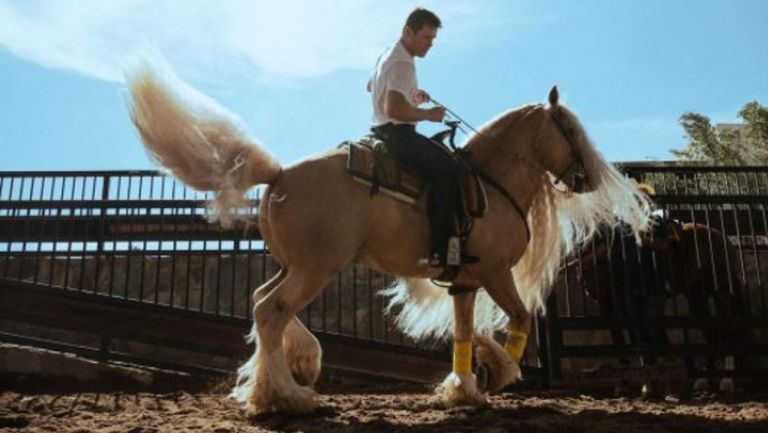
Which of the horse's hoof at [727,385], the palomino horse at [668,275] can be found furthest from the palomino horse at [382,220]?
the horse's hoof at [727,385]

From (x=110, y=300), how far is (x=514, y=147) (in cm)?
420

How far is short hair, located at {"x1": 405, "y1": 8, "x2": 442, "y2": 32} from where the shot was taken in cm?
445

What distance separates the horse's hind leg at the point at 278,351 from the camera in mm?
3691

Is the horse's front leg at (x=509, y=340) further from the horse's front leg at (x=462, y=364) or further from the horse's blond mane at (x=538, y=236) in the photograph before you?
the horse's blond mane at (x=538, y=236)

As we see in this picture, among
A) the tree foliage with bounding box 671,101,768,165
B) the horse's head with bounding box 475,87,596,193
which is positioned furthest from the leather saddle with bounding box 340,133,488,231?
the tree foliage with bounding box 671,101,768,165

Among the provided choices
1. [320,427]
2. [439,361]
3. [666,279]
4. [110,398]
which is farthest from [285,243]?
[666,279]

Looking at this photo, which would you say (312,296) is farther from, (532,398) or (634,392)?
(634,392)

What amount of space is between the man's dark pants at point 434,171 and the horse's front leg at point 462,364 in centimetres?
79

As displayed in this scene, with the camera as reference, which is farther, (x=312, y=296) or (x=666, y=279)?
(x=666, y=279)

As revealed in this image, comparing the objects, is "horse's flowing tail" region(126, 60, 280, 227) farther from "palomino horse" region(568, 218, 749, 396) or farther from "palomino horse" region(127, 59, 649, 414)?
"palomino horse" region(568, 218, 749, 396)

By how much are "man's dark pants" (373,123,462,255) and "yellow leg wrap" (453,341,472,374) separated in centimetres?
87

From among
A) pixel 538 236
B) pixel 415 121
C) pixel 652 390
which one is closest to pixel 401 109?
pixel 415 121

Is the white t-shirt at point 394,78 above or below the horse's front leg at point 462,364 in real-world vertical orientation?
above

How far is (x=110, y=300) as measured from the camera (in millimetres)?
6289
